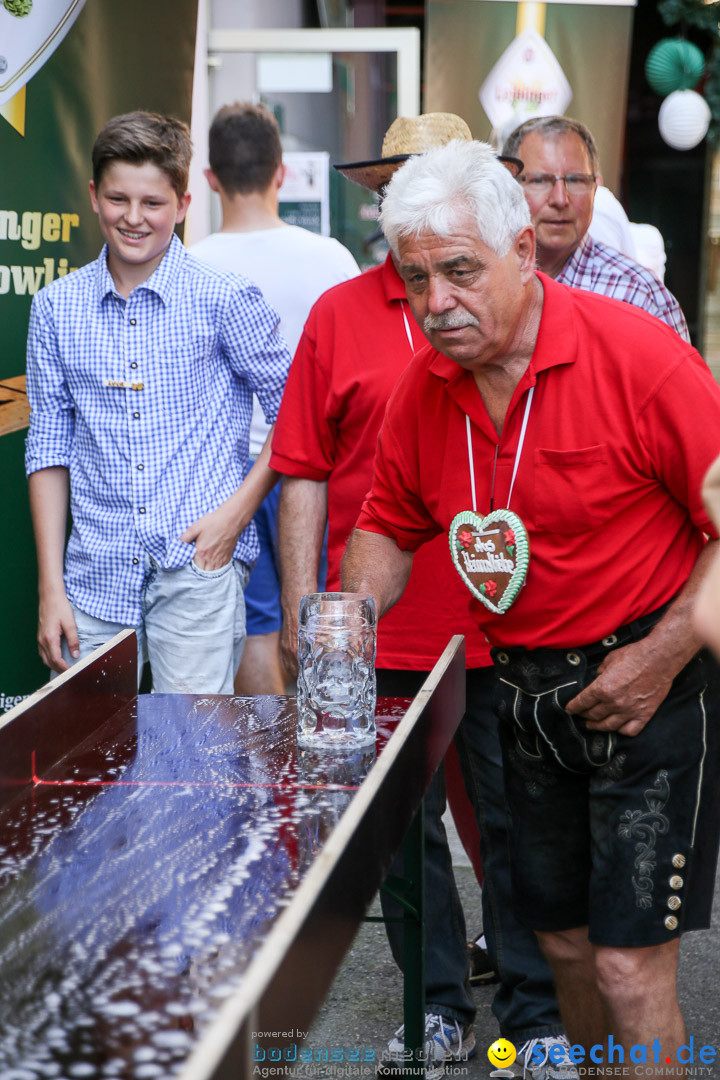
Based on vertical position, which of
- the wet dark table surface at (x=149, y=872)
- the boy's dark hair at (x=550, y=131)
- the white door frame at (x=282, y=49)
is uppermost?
the white door frame at (x=282, y=49)

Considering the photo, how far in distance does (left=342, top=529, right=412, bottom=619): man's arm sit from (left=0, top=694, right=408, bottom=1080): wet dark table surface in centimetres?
29

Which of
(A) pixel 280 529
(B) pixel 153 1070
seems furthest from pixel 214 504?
(B) pixel 153 1070

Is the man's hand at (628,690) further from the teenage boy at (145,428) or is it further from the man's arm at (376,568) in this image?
the teenage boy at (145,428)

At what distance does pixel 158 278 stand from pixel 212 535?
0.63 metres

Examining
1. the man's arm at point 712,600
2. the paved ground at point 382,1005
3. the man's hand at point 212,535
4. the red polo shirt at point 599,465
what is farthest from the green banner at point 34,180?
the man's arm at point 712,600

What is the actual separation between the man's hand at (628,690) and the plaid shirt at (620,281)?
1316 millimetres

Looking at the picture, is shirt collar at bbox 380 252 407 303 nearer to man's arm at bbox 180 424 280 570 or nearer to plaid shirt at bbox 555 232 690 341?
man's arm at bbox 180 424 280 570

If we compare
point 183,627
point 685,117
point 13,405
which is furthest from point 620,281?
point 685,117

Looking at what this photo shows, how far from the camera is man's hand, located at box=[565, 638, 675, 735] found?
6.71 feet

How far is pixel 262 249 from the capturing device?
3973 mm

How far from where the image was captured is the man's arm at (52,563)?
10.2 ft

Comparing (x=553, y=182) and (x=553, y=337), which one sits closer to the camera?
(x=553, y=337)

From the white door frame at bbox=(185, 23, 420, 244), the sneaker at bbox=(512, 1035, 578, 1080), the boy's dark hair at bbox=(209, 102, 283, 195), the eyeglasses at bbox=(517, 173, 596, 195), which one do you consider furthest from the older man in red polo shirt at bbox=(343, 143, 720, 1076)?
the white door frame at bbox=(185, 23, 420, 244)

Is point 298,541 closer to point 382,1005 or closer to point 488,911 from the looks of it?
point 488,911
